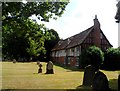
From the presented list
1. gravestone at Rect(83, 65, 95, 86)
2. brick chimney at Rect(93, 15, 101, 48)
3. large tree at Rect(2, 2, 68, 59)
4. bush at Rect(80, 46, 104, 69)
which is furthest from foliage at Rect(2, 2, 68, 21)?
brick chimney at Rect(93, 15, 101, 48)

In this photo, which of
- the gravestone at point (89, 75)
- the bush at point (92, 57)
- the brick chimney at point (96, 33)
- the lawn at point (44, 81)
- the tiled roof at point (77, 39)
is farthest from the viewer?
the tiled roof at point (77, 39)

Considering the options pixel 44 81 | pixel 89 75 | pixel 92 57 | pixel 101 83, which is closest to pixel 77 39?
pixel 92 57

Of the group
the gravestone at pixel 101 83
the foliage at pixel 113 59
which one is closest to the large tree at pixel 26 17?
the gravestone at pixel 101 83

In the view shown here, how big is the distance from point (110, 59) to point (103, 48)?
34.0 ft

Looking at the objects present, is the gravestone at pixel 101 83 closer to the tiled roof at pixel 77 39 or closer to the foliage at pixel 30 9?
the foliage at pixel 30 9

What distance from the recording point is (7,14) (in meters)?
20.3

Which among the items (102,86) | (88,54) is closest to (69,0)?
(102,86)

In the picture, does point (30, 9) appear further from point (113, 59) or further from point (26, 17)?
point (113, 59)

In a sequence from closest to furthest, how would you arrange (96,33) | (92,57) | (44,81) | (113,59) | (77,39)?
(44,81), (92,57), (113,59), (96,33), (77,39)

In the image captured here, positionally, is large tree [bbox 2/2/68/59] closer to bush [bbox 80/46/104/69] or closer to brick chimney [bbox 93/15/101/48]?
bush [bbox 80/46/104/69]

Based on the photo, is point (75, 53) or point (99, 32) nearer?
point (99, 32)

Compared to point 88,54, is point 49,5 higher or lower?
higher

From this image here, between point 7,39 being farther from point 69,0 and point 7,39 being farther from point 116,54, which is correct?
point 116,54

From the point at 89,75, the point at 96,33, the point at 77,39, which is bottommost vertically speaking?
the point at 89,75
